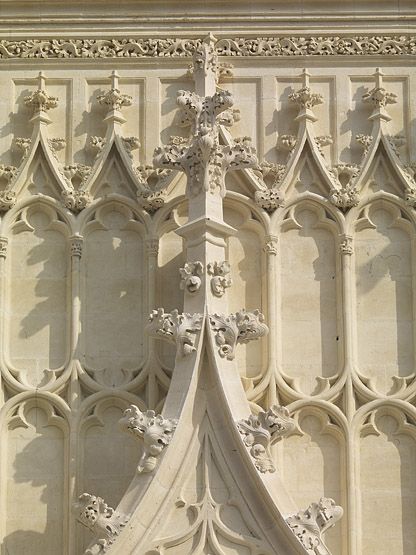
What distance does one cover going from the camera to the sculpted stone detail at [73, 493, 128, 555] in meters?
14.9

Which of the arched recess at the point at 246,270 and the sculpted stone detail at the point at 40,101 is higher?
the sculpted stone detail at the point at 40,101

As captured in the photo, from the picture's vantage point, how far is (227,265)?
15.8 m

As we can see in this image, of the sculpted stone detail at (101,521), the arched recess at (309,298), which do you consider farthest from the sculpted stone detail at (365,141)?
the sculpted stone detail at (101,521)

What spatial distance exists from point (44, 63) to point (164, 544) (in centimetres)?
424

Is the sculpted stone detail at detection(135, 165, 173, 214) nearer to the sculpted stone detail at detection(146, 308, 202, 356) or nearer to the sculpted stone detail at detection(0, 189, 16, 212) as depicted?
the sculpted stone detail at detection(0, 189, 16, 212)

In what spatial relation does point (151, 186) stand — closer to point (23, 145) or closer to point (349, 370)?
point (23, 145)

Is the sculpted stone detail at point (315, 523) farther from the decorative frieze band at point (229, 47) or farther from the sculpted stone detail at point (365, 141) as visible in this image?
the decorative frieze band at point (229, 47)

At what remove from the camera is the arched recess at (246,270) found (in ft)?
53.0

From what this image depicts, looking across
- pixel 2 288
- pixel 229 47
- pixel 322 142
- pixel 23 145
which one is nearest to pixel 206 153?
pixel 322 142

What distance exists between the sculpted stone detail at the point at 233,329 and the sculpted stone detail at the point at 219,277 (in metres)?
0.21

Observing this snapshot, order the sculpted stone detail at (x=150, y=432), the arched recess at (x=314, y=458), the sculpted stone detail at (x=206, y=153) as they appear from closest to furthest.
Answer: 1. the sculpted stone detail at (x=150, y=432)
2. the arched recess at (x=314, y=458)
3. the sculpted stone detail at (x=206, y=153)

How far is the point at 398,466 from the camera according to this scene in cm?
1587

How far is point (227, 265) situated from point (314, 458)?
5.18 ft

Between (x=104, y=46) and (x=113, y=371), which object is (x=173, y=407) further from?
(x=104, y=46)
